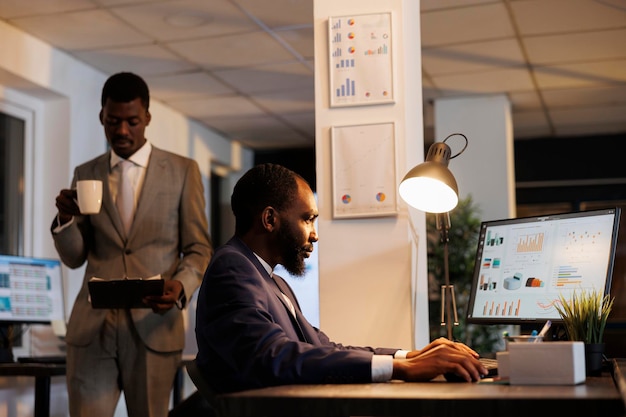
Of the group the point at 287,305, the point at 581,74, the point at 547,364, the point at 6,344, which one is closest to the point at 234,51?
the point at 6,344

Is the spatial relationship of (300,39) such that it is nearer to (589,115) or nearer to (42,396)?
(42,396)

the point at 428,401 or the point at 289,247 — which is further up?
the point at 289,247

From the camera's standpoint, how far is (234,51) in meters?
5.91

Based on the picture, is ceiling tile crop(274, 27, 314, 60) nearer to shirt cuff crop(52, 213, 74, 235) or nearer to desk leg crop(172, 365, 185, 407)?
desk leg crop(172, 365, 185, 407)

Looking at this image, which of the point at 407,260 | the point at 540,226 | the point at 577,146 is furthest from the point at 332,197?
the point at 577,146

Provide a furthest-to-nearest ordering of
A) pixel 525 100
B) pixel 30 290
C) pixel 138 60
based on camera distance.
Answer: pixel 525 100 → pixel 138 60 → pixel 30 290

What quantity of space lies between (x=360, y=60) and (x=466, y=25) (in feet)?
7.87

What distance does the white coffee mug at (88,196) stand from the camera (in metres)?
3.02

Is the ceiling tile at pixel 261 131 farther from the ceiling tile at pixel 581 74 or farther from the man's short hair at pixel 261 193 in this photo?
the man's short hair at pixel 261 193

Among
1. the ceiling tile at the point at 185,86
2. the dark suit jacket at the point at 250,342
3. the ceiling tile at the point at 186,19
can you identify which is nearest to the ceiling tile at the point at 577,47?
the ceiling tile at the point at 186,19

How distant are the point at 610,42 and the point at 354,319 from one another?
3.58 m

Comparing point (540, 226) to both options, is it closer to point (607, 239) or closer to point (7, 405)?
point (607, 239)

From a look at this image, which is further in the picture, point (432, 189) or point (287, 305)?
point (432, 189)

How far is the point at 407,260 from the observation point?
3156 millimetres
